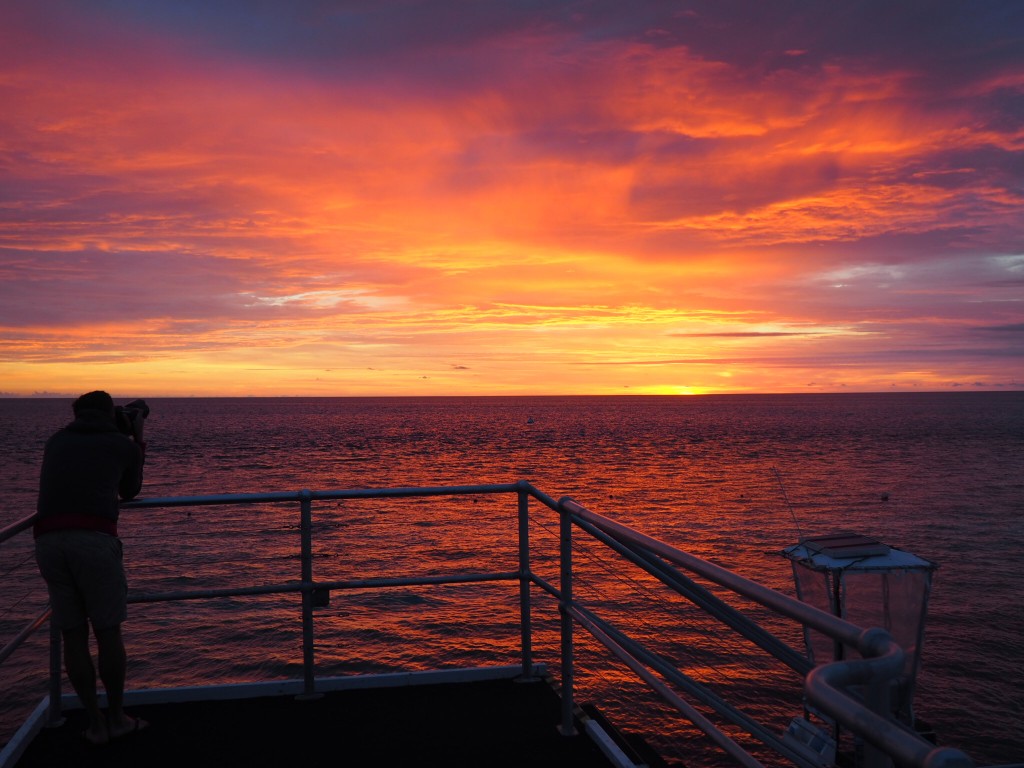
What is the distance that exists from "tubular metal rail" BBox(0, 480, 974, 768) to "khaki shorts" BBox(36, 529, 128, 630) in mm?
173

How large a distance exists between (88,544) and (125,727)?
1.07 m

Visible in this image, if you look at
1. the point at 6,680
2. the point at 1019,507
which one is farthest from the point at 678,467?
the point at 6,680

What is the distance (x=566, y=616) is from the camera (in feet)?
13.8

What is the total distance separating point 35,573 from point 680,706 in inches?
826

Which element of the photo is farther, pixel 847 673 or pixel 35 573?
pixel 35 573

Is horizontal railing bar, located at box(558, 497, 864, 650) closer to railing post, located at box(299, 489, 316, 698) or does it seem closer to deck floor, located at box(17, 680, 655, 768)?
deck floor, located at box(17, 680, 655, 768)

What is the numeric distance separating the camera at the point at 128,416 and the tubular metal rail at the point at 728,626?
1.44 feet

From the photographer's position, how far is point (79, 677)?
428 cm

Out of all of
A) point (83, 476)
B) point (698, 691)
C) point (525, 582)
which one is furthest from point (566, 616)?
point (83, 476)

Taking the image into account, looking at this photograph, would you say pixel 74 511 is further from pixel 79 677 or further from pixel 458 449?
pixel 458 449

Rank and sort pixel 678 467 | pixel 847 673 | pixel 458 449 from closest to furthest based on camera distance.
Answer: pixel 847 673
pixel 678 467
pixel 458 449

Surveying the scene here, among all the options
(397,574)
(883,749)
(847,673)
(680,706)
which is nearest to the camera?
(883,749)

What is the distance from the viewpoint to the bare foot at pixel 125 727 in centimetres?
441

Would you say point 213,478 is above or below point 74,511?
below
